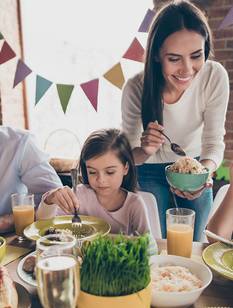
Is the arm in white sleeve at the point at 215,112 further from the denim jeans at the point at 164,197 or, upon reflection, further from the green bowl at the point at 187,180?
the green bowl at the point at 187,180

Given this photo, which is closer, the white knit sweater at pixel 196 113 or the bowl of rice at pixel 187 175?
the bowl of rice at pixel 187 175

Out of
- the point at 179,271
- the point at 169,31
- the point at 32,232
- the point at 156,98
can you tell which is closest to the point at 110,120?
the point at 156,98

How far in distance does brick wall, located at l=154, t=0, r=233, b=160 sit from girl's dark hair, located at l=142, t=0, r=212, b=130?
3.82 ft

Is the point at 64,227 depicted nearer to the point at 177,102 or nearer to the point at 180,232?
the point at 180,232

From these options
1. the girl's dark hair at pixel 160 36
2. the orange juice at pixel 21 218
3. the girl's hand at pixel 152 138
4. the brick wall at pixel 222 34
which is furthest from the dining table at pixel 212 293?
the brick wall at pixel 222 34

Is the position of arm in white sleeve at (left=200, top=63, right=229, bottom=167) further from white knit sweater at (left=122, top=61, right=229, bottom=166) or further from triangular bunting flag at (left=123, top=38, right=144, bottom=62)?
triangular bunting flag at (left=123, top=38, right=144, bottom=62)

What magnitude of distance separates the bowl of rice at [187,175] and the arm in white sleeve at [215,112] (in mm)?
362

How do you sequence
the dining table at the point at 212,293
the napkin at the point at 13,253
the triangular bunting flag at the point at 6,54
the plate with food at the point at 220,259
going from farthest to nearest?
1. the triangular bunting flag at the point at 6,54
2. the napkin at the point at 13,253
3. the plate with food at the point at 220,259
4. the dining table at the point at 212,293

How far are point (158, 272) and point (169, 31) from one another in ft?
4.09

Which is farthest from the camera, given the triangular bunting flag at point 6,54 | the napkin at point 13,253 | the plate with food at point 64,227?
the triangular bunting flag at point 6,54

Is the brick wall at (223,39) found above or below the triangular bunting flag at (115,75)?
above

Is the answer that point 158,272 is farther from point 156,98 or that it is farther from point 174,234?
point 156,98

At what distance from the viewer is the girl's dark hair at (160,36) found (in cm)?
179

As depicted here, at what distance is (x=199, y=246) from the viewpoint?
126 centimetres
